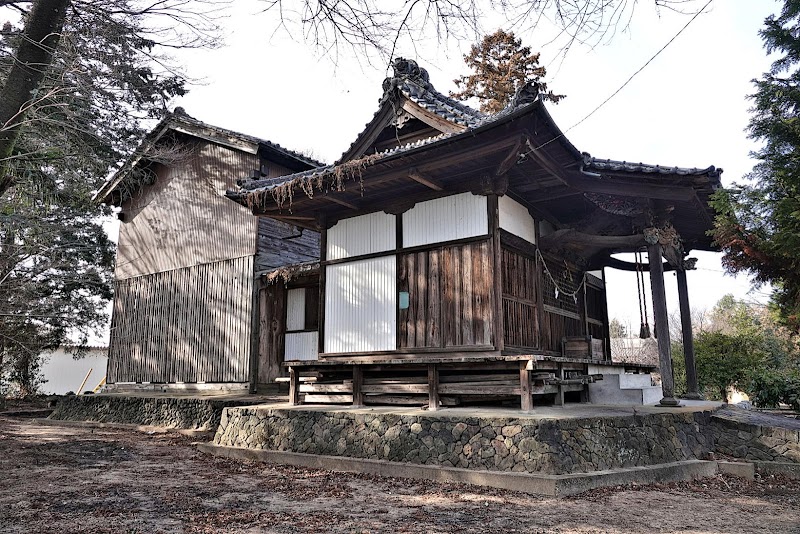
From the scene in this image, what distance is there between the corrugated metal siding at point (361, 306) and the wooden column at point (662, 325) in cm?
430

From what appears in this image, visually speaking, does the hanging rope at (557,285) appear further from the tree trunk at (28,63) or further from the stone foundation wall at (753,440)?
the tree trunk at (28,63)

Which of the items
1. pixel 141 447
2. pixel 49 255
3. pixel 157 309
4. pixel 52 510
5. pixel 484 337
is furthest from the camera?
pixel 157 309

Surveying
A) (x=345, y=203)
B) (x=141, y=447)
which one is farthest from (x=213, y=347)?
(x=345, y=203)

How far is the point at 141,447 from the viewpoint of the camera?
11.0m

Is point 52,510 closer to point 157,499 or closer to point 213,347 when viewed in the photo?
point 157,499

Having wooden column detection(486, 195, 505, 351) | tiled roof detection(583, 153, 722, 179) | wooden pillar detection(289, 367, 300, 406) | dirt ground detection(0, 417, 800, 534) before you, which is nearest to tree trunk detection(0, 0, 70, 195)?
dirt ground detection(0, 417, 800, 534)

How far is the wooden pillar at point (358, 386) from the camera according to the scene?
9.34m

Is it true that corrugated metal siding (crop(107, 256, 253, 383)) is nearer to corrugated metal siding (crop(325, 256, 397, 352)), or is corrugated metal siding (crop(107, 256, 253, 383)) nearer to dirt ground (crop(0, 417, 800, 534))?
corrugated metal siding (crop(325, 256, 397, 352))

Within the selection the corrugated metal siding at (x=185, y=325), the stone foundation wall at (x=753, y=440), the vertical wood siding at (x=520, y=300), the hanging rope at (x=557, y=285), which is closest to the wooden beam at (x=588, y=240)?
the hanging rope at (x=557, y=285)

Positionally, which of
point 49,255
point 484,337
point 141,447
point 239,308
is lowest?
point 141,447

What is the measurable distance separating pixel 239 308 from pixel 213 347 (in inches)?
56.6

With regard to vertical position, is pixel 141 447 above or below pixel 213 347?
below

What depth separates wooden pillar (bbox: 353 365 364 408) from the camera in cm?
934

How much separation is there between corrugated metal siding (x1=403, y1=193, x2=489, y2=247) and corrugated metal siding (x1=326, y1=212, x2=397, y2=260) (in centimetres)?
36
